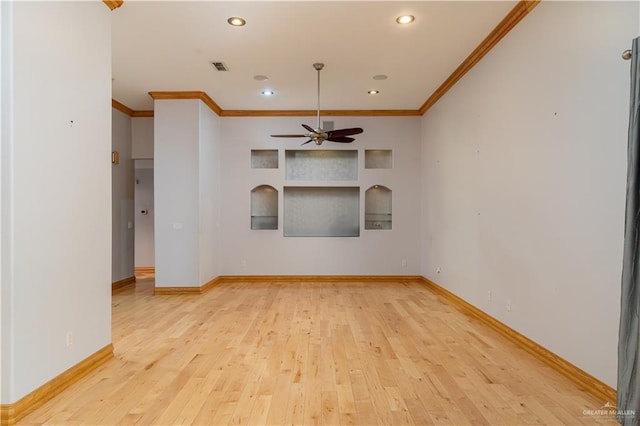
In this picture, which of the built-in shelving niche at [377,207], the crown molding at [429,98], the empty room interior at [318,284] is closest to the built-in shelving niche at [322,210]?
the built-in shelving niche at [377,207]

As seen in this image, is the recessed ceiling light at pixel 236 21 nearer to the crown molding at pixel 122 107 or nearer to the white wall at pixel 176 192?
the white wall at pixel 176 192

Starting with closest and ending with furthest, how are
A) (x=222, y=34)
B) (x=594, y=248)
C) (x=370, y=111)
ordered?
(x=594, y=248) → (x=222, y=34) → (x=370, y=111)

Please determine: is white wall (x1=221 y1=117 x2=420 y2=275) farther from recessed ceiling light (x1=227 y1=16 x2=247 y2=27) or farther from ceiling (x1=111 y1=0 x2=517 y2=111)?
recessed ceiling light (x1=227 y1=16 x2=247 y2=27)

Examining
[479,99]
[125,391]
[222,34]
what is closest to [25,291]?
[125,391]

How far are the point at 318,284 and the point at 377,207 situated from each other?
184 cm

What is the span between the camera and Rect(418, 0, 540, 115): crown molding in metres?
3.12

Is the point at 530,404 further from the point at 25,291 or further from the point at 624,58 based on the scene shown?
the point at 25,291

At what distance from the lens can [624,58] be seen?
202cm

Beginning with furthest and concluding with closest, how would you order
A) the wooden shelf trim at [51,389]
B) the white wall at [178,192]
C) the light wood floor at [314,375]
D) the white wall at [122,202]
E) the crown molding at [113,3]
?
1. the white wall at [122,202]
2. the white wall at [178,192]
3. the crown molding at [113,3]
4. the light wood floor at [314,375]
5. the wooden shelf trim at [51,389]

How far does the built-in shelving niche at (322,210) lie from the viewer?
680cm

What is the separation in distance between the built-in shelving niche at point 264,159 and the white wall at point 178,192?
1347mm

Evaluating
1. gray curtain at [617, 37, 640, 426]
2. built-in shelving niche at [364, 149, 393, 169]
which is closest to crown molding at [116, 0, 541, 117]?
built-in shelving niche at [364, 149, 393, 169]

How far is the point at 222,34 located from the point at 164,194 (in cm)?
283

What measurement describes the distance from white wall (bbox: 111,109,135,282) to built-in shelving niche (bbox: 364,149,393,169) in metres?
4.37
